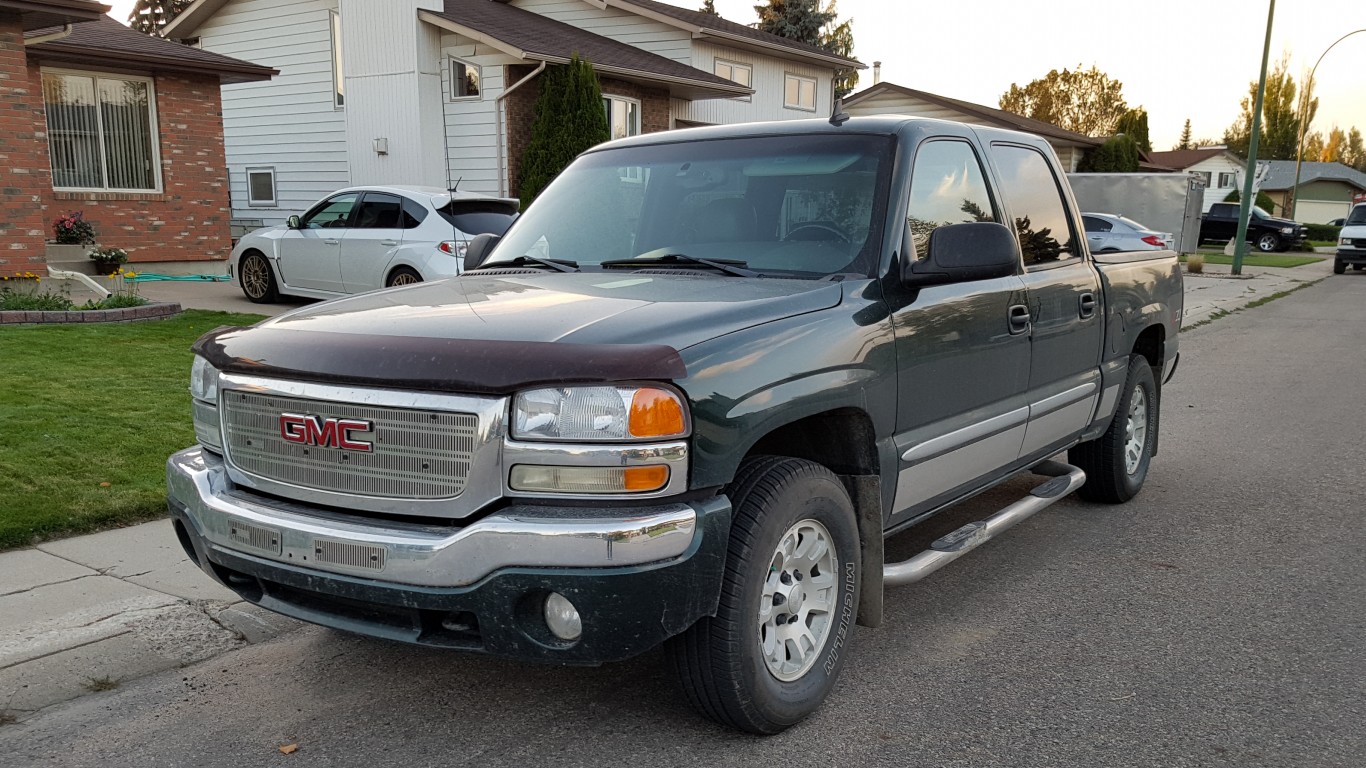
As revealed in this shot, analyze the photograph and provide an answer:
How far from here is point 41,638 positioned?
3.99 meters

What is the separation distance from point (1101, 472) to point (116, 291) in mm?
11473

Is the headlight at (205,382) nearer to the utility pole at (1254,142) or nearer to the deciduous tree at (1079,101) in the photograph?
the utility pole at (1254,142)

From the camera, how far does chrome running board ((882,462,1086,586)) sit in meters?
3.89

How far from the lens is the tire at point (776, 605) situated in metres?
3.09

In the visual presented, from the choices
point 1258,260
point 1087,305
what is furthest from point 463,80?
point 1258,260

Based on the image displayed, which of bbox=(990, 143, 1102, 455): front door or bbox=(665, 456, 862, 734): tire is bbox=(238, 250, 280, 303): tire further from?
bbox=(665, 456, 862, 734): tire

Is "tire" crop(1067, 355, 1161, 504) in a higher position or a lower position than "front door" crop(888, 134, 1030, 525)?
lower

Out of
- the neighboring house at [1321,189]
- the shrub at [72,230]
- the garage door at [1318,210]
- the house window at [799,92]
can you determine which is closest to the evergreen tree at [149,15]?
the house window at [799,92]

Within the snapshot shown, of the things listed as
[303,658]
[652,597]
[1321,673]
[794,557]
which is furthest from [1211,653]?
[303,658]

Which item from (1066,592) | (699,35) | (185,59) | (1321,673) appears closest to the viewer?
(1321,673)

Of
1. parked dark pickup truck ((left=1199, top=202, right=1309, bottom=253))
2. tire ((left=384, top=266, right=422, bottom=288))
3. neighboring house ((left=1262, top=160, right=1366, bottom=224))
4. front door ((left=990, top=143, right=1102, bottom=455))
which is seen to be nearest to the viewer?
front door ((left=990, top=143, right=1102, bottom=455))

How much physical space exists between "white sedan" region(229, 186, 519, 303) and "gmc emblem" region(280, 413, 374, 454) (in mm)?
8579

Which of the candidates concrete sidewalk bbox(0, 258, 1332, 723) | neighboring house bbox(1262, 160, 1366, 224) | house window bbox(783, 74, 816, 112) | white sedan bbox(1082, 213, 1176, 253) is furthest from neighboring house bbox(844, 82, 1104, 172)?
neighboring house bbox(1262, 160, 1366, 224)

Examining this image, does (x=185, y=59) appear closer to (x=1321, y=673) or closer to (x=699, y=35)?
(x=699, y=35)
